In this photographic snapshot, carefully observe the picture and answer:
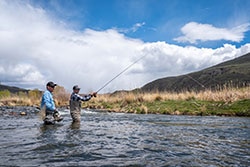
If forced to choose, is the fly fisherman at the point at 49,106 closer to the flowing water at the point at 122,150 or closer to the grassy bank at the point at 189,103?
the flowing water at the point at 122,150

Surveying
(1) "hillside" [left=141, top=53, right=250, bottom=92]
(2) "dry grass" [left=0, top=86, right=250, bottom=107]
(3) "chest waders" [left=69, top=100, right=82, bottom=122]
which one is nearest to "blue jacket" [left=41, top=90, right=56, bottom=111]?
(3) "chest waders" [left=69, top=100, right=82, bottom=122]

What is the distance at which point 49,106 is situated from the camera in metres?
12.0

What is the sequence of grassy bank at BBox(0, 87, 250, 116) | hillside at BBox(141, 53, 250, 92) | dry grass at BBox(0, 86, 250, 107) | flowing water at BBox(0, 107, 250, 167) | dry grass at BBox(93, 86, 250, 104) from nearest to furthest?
flowing water at BBox(0, 107, 250, 167)
grassy bank at BBox(0, 87, 250, 116)
dry grass at BBox(93, 86, 250, 104)
dry grass at BBox(0, 86, 250, 107)
hillside at BBox(141, 53, 250, 92)

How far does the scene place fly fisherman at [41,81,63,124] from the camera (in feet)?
39.7

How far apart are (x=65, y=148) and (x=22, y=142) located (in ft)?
5.49

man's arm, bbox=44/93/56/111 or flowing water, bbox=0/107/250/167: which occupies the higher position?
man's arm, bbox=44/93/56/111

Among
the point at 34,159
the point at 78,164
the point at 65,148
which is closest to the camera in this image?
the point at 78,164

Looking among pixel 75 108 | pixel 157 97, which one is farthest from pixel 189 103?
pixel 75 108

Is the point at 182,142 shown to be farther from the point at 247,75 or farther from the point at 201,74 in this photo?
the point at 201,74

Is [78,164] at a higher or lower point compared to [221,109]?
lower

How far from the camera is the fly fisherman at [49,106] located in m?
12.1

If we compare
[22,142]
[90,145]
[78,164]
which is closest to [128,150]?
[90,145]

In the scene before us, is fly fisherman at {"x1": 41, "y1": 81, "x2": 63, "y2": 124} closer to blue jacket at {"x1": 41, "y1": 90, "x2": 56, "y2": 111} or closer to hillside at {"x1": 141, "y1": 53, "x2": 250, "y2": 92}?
blue jacket at {"x1": 41, "y1": 90, "x2": 56, "y2": 111}

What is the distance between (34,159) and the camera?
6.06m
